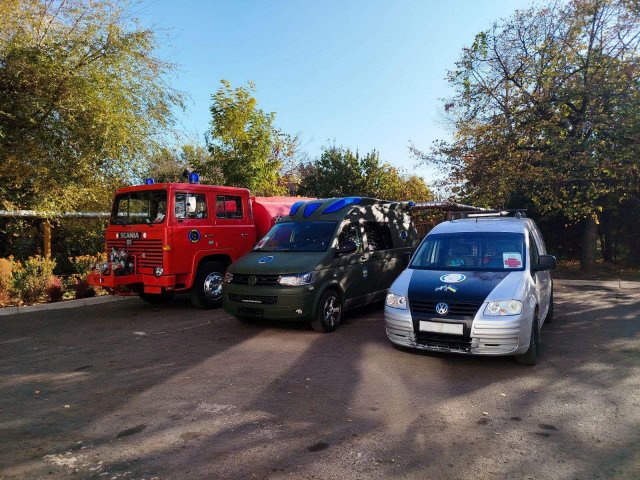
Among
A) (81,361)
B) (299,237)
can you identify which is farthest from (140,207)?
(81,361)

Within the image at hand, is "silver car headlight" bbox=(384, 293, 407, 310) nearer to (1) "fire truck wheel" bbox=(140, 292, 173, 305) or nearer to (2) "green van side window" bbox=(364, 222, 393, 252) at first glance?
(2) "green van side window" bbox=(364, 222, 393, 252)

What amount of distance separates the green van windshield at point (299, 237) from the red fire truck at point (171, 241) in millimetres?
1643

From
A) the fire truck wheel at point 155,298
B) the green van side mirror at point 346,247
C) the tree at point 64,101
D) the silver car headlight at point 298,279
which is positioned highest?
the tree at point 64,101

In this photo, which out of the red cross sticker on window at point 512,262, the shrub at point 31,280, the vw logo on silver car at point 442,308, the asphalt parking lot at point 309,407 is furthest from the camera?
the shrub at point 31,280

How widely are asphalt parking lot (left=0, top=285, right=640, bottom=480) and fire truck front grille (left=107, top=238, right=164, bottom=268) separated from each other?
1.77 metres

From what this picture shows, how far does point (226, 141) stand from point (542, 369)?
12388mm

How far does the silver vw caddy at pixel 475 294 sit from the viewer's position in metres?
5.45

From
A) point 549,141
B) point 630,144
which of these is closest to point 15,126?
point 549,141

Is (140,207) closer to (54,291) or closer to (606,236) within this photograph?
(54,291)

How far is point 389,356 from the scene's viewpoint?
6320 millimetres

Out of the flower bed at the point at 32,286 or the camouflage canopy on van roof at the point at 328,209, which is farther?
the flower bed at the point at 32,286

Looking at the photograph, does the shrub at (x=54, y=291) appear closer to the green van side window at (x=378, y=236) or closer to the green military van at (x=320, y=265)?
the green military van at (x=320, y=265)

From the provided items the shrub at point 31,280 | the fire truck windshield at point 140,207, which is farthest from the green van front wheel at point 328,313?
the shrub at point 31,280

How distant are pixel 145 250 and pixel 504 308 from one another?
6820mm
